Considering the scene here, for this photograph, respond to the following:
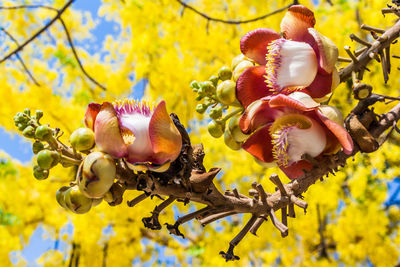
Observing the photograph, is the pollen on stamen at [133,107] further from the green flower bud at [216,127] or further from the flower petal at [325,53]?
the flower petal at [325,53]

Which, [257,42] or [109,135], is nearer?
[109,135]

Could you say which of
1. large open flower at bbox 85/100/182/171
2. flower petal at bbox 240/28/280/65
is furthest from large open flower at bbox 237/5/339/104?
large open flower at bbox 85/100/182/171

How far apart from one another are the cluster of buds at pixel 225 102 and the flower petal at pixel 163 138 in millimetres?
77

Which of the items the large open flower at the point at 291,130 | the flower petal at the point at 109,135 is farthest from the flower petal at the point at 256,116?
the flower petal at the point at 109,135

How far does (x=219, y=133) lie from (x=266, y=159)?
0.06m

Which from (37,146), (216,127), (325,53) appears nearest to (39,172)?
(37,146)

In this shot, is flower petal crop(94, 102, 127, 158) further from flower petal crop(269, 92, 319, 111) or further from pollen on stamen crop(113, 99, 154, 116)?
flower petal crop(269, 92, 319, 111)

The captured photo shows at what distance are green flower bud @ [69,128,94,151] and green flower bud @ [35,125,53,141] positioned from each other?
0.02m

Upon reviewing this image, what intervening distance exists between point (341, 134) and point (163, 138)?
0.15 meters

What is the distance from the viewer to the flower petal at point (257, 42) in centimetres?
41

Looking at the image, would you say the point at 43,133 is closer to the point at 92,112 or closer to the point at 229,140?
the point at 92,112

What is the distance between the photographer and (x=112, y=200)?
0.32m

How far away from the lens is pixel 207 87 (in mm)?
391

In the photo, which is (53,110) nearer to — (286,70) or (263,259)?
(263,259)
